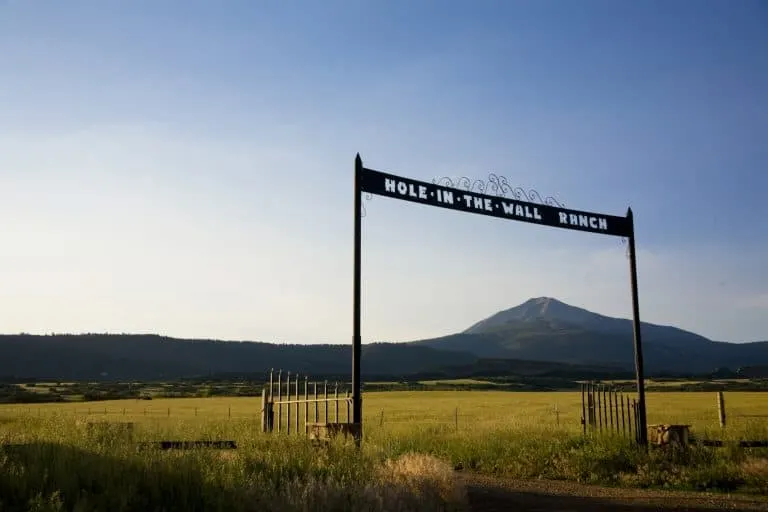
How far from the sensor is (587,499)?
13.7m

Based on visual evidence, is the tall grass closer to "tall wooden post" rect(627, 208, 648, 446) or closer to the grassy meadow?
the grassy meadow

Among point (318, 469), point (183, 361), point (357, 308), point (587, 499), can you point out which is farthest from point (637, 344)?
point (183, 361)

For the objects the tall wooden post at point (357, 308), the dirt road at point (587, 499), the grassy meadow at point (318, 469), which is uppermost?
the tall wooden post at point (357, 308)

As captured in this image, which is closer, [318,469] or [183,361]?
[318,469]

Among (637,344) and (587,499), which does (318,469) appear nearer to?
(587,499)

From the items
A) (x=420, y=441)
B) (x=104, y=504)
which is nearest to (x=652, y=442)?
(x=420, y=441)

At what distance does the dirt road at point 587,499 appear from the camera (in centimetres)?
1266

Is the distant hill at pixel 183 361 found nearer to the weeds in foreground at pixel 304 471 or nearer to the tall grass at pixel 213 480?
the weeds in foreground at pixel 304 471

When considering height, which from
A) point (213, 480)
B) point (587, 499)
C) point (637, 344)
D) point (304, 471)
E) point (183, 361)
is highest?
point (183, 361)

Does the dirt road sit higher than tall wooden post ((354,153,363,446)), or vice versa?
tall wooden post ((354,153,363,446))

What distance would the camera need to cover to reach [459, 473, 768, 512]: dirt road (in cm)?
1266

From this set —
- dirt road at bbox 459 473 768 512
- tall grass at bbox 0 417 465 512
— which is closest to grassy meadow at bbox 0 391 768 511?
tall grass at bbox 0 417 465 512

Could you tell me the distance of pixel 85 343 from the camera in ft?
500

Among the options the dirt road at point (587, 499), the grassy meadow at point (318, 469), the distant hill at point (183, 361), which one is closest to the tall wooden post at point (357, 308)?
the grassy meadow at point (318, 469)
